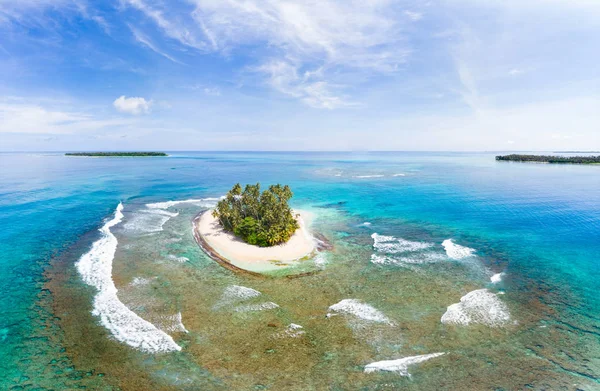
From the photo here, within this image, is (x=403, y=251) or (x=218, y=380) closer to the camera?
(x=218, y=380)

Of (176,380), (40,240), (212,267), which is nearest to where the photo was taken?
(176,380)

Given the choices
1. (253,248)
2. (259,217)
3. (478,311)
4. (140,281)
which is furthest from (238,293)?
(478,311)

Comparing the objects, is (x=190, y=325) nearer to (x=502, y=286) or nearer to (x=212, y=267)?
(x=212, y=267)

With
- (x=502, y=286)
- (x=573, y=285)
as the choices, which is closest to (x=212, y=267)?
(x=502, y=286)

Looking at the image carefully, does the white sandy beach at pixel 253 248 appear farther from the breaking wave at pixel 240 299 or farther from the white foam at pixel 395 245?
the white foam at pixel 395 245

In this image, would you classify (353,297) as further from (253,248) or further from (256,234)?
(256,234)

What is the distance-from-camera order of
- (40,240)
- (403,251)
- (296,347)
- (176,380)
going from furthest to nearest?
(40,240) → (403,251) → (296,347) → (176,380)

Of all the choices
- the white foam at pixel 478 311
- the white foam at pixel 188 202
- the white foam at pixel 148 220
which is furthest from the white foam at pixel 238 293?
the white foam at pixel 188 202
